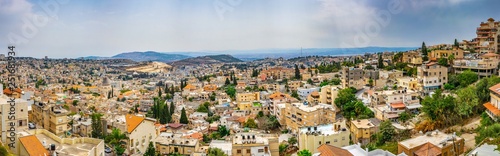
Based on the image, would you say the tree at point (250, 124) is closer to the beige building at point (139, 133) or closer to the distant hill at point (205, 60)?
the beige building at point (139, 133)

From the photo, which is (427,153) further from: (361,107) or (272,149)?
(361,107)

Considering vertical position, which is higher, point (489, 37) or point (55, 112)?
point (489, 37)

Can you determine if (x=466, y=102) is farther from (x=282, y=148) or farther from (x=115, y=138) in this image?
(x=115, y=138)

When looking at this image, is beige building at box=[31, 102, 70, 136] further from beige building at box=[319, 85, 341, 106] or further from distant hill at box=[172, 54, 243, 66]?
distant hill at box=[172, 54, 243, 66]

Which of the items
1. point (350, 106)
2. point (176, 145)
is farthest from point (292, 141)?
point (350, 106)

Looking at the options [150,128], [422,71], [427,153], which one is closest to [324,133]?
[427,153]

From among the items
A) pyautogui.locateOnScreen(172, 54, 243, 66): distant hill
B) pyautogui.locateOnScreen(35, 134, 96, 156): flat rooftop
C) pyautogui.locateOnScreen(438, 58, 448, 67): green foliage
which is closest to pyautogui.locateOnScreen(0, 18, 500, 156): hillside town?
pyautogui.locateOnScreen(35, 134, 96, 156): flat rooftop
